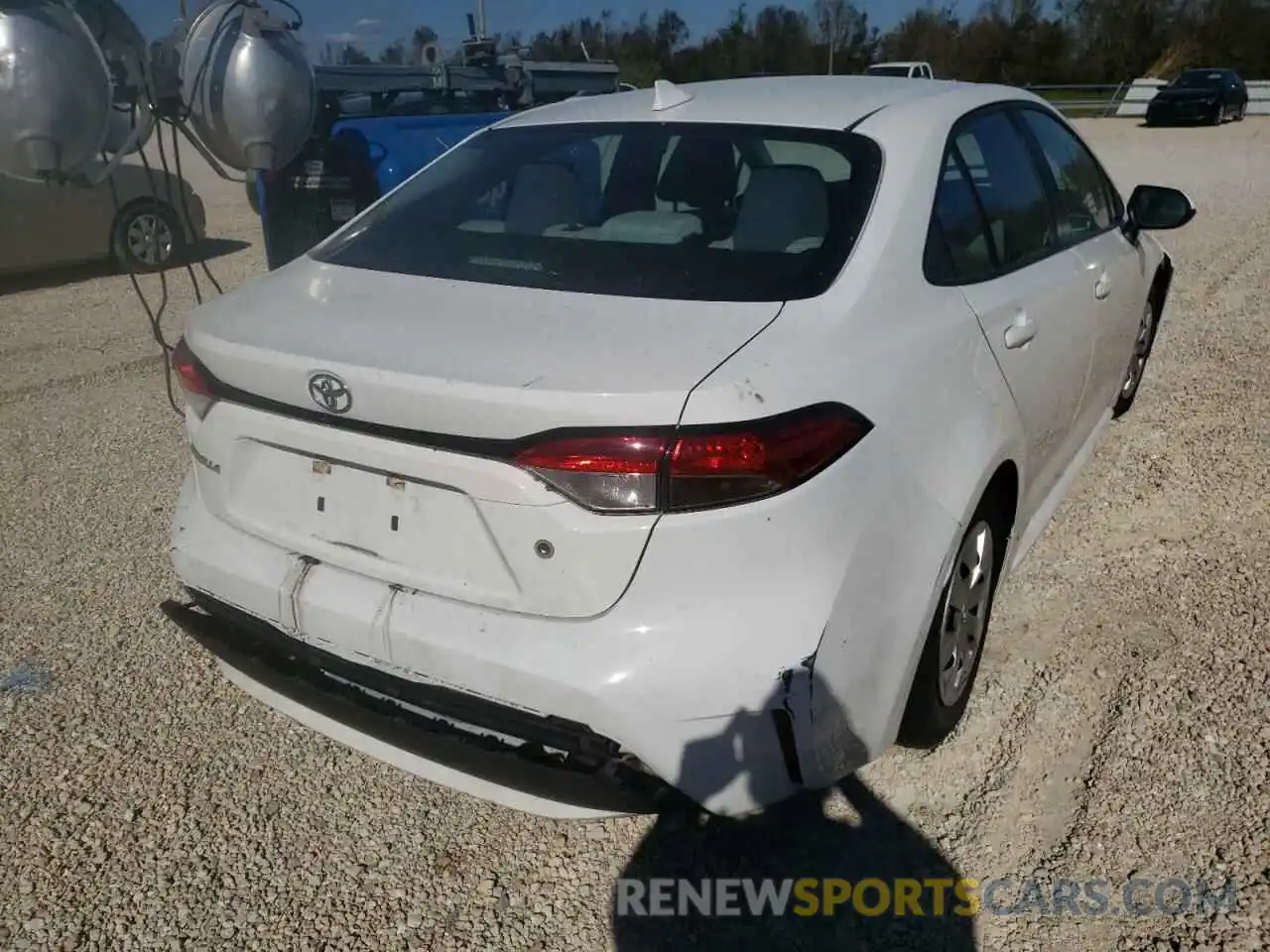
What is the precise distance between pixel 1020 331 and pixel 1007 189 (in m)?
0.57

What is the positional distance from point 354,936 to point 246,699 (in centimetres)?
101

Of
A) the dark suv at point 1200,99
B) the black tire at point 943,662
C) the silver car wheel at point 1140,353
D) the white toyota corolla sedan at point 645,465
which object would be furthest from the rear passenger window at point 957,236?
the dark suv at point 1200,99

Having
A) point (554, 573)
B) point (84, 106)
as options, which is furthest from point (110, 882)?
point (84, 106)

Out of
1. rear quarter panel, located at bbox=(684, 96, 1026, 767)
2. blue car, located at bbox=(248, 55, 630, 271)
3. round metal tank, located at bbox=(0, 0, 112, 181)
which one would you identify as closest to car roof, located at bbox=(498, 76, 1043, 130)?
rear quarter panel, located at bbox=(684, 96, 1026, 767)

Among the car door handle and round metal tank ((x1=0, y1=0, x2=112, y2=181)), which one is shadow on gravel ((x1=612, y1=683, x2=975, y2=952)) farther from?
round metal tank ((x1=0, y1=0, x2=112, y2=181))

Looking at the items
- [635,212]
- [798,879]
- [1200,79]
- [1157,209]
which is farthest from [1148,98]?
[798,879]

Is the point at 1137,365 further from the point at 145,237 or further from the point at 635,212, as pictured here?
the point at 145,237

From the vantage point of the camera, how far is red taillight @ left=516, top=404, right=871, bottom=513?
5.97 ft

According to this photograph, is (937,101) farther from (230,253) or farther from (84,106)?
(230,253)

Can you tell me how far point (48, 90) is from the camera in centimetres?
484

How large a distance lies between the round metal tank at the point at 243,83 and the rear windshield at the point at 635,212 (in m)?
2.88

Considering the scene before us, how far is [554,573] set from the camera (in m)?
1.92

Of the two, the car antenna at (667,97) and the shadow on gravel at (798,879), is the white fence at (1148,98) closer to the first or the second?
the car antenna at (667,97)

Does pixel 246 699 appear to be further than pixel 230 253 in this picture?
No
